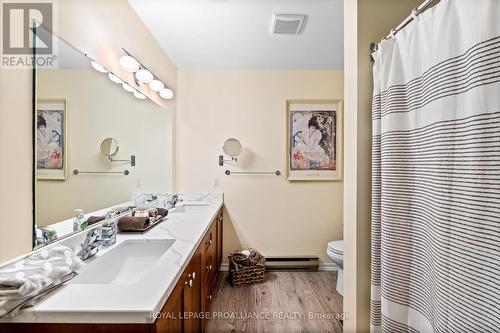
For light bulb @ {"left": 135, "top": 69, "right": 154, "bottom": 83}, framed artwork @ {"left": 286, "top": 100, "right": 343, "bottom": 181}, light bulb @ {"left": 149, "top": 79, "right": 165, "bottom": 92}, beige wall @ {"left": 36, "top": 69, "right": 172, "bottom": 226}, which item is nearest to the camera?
beige wall @ {"left": 36, "top": 69, "right": 172, "bottom": 226}

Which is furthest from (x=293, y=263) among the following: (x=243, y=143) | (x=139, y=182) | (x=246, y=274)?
(x=139, y=182)

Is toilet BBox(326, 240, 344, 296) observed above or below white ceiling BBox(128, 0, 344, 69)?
below

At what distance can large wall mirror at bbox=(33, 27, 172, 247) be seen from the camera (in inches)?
45.4

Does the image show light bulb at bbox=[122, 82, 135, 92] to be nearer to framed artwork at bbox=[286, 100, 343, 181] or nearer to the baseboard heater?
framed artwork at bbox=[286, 100, 343, 181]

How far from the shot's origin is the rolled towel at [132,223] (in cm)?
174

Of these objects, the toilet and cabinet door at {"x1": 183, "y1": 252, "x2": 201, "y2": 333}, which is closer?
cabinet door at {"x1": 183, "y1": 252, "x2": 201, "y2": 333}

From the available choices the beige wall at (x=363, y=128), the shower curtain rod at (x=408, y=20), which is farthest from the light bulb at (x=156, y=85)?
the shower curtain rod at (x=408, y=20)

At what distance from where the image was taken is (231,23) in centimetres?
209

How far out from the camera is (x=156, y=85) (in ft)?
8.11

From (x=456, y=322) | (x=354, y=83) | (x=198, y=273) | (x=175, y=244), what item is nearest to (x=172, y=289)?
(x=175, y=244)

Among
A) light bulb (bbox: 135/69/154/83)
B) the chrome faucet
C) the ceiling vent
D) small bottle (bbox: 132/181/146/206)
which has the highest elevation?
the ceiling vent

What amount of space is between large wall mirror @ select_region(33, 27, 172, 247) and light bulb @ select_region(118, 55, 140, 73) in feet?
0.47

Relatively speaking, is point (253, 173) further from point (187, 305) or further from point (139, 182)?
point (187, 305)

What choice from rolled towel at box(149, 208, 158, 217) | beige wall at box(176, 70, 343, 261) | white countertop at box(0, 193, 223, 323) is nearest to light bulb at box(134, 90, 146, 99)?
beige wall at box(176, 70, 343, 261)
